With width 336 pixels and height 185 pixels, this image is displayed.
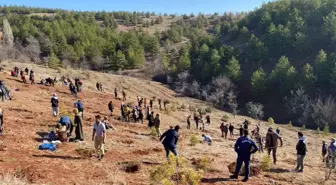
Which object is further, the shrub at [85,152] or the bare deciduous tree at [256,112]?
the bare deciduous tree at [256,112]

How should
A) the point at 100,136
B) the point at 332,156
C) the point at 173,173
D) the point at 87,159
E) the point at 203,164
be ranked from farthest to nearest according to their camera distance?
the point at 332,156
the point at 87,159
the point at 100,136
the point at 203,164
the point at 173,173

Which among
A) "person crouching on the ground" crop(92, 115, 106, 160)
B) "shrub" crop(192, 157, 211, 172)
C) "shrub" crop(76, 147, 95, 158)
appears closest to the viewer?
"shrub" crop(192, 157, 211, 172)

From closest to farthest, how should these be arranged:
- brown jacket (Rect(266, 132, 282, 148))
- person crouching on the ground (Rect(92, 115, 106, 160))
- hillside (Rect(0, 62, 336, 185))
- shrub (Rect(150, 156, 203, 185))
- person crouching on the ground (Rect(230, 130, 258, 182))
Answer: shrub (Rect(150, 156, 203, 185))
hillside (Rect(0, 62, 336, 185))
person crouching on the ground (Rect(230, 130, 258, 182))
person crouching on the ground (Rect(92, 115, 106, 160))
brown jacket (Rect(266, 132, 282, 148))

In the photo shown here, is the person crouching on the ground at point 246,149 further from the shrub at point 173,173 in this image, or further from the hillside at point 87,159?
the shrub at point 173,173

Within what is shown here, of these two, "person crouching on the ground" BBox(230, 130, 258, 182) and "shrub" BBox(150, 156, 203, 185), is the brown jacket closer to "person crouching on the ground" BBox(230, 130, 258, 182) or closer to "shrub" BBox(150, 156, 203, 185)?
"person crouching on the ground" BBox(230, 130, 258, 182)

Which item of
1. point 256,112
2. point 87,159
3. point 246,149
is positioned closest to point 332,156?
point 246,149

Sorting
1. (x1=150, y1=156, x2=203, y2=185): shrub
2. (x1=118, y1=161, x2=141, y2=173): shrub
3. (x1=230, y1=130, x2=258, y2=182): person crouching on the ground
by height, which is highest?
(x1=230, y1=130, x2=258, y2=182): person crouching on the ground

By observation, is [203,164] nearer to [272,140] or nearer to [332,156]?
[272,140]

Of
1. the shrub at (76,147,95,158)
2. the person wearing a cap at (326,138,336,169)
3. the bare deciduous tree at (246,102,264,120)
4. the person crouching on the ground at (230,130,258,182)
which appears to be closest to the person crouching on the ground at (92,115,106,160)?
the shrub at (76,147,95,158)

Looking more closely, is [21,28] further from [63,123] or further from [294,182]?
[294,182]

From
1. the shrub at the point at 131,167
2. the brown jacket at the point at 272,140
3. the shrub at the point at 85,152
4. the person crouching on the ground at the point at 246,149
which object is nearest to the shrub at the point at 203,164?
the person crouching on the ground at the point at 246,149

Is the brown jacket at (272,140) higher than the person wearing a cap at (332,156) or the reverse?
higher

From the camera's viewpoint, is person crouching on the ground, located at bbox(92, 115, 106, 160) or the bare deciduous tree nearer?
person crouching on the ground, located at bbox(92, 115, 106, 160)

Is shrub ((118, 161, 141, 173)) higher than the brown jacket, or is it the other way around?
the brown jacket
